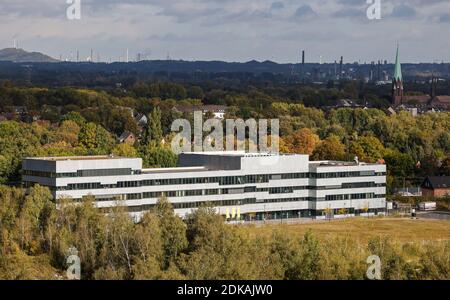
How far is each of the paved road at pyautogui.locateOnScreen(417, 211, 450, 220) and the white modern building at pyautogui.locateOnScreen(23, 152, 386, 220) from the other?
114 inches

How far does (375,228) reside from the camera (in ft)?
230

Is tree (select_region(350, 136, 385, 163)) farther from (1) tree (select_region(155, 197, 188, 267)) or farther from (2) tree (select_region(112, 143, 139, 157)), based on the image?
(1) tree (select_region(155, 197, 188, 267))

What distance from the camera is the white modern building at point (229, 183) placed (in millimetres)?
67188

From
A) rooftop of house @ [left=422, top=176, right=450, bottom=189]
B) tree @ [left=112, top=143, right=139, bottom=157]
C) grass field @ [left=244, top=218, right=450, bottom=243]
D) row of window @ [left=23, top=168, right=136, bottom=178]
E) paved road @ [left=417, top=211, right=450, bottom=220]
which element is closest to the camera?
grass field @ [left=244, top=218, right=450, bottom=243]

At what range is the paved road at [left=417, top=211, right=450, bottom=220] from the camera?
75.3 meters

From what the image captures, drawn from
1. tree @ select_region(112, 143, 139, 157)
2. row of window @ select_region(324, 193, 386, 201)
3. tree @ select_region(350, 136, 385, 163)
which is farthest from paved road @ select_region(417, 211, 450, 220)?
tree @ select_region(112, 143, 139, 157)

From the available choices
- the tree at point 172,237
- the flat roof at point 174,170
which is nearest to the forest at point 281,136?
the flat roof at point 174,170

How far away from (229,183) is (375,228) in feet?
30.5

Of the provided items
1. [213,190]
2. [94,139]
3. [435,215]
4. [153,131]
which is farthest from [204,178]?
[153,131]

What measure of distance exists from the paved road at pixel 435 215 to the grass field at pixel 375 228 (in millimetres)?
1646

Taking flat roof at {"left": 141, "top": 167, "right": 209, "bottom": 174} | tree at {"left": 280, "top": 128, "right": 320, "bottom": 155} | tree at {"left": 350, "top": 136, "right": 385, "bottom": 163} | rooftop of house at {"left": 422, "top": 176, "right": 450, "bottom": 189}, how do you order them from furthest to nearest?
tree at {"left": 280, "top": 128, "right": 320, "bottom": 155}
tree at {"left": 350, "top": 136, "right": 385, "bottom": 163}
rooftop of house at {"left": 422, "top": 176, "right": 450, "bottom": 189}
flat roof at {"left": 141, "top": 167, "right": 209, "bottom": 174}

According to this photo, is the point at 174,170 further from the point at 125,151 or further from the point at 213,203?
the point at 125,151

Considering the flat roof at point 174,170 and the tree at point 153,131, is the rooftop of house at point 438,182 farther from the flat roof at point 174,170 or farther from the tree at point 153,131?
the tree at point 153,131
